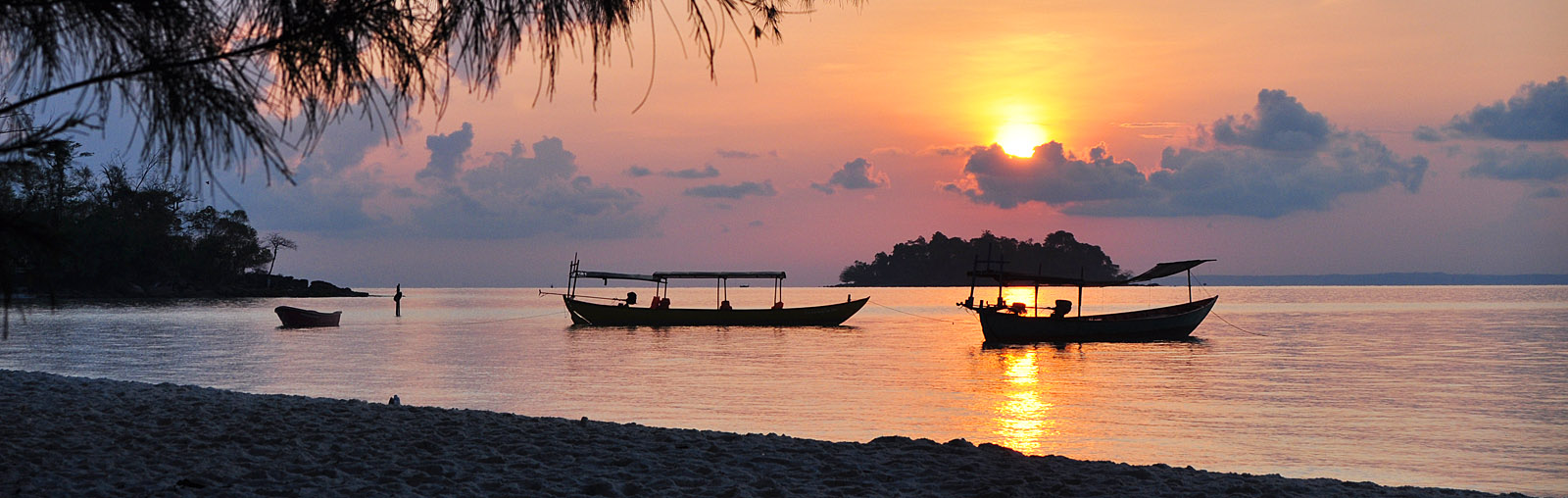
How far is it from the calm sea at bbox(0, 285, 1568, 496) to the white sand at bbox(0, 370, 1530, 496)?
1.57 m

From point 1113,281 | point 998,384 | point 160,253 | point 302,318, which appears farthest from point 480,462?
point 160,253

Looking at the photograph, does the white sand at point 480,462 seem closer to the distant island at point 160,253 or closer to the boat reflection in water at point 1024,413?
the boat reflection in water at point 1024,413

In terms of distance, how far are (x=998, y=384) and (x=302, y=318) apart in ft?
140

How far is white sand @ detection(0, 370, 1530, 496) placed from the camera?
787 cm

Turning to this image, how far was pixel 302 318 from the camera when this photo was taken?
60000 millimetres

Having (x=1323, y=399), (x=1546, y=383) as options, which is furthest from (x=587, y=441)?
(x=1546, y=383)

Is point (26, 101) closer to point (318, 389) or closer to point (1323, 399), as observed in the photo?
point (318, 389)

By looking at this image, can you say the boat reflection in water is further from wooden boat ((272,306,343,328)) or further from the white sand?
wooden boat ((272,306,343,328))

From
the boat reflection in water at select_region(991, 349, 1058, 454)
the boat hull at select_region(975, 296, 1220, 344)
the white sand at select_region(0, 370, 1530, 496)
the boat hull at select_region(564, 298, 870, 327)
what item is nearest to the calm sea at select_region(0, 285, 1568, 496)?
the boat reflection in water at select_region(991, 349, 1058, 454)

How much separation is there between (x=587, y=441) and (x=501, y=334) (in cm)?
5172

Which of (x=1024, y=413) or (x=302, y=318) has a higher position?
(x=302, y=318)

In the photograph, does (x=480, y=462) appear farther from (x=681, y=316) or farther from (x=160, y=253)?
(x=160, y=253)

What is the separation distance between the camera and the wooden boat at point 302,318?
59.2 metres

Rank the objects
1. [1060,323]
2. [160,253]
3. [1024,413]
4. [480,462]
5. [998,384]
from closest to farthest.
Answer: [480,462] < [1024,413] < [998,384] < [1060,323] < [160,253]
